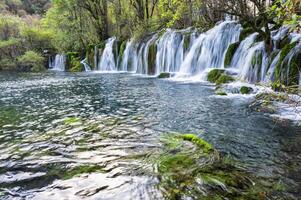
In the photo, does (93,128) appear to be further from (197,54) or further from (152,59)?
(152,59)

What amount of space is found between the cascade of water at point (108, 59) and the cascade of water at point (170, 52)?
9.13m

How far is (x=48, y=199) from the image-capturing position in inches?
181

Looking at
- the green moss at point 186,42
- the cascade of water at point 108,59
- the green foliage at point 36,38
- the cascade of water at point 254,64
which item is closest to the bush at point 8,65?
the green foliage at point 36,38

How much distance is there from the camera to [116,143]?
278 inches

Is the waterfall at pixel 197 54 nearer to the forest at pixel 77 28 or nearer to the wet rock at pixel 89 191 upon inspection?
the forest at pixel 77 28

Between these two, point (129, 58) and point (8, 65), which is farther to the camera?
point (8, 65)

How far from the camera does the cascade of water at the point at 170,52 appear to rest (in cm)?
2445

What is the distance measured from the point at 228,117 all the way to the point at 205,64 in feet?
38.5

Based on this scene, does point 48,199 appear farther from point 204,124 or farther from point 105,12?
point 105,12

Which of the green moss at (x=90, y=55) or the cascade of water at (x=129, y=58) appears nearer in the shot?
the cascade of water at (x=129, y=58)

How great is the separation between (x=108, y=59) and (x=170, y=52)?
1202 centimetres

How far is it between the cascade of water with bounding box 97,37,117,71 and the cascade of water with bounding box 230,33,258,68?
18.6m

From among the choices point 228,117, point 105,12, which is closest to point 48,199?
point 228,117

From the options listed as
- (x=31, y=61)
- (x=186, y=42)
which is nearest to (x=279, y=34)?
(x=186, y=42)
